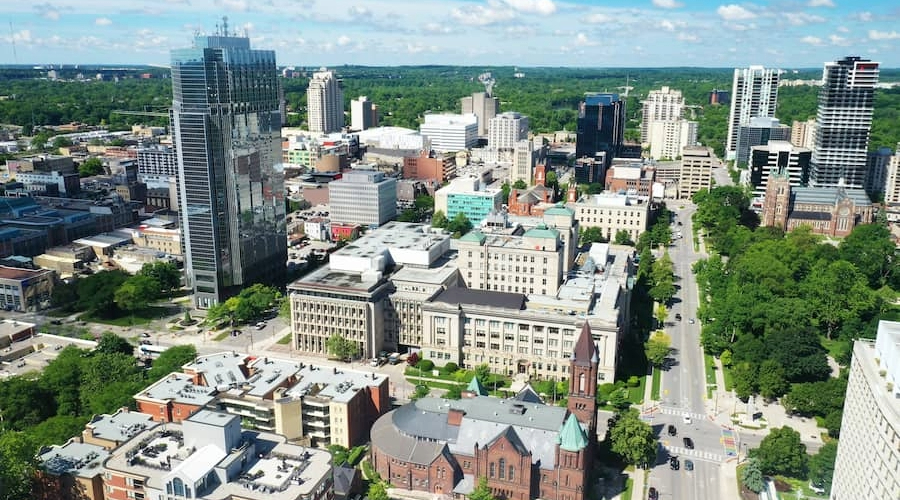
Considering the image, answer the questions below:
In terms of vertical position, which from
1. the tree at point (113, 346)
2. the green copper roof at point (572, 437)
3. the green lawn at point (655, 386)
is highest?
the green copper roof at point (572, 437)

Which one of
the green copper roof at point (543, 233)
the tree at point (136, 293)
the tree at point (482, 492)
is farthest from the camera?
the tree at point (136, 293)

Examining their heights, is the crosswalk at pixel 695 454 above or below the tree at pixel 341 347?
below

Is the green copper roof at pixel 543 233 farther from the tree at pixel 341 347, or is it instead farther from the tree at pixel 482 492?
the tree at pixel 482 492

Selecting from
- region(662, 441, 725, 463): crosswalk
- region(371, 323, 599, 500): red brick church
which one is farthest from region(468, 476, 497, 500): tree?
region(662, 441, 725, 463): crosswalk

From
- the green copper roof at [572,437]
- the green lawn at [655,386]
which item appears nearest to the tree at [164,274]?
the green lawn at [655,386]

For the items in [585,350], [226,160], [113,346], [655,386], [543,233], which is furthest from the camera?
[226,160]

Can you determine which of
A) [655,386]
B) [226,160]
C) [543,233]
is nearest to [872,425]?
[655,386]

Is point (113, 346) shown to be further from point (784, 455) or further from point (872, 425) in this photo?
point (872, 425)
